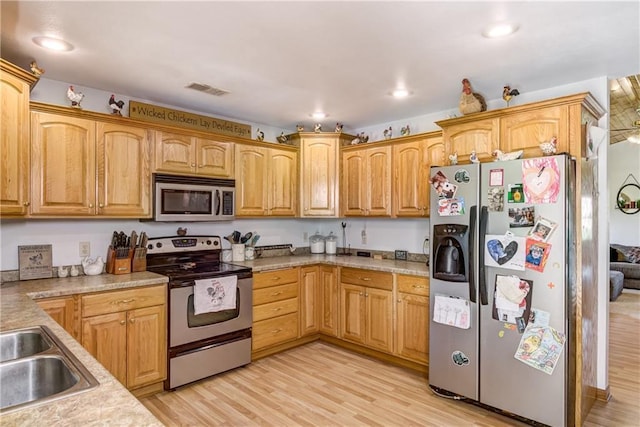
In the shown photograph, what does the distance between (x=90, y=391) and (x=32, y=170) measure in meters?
2.20

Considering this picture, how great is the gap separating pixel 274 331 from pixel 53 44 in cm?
293

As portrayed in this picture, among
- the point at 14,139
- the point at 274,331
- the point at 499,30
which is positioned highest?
the point at 499,30

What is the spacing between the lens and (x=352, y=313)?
12.7ft

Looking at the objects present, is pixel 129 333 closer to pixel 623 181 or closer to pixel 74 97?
pixel 74 97

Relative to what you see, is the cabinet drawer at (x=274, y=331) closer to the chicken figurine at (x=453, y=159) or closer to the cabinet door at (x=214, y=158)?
the cabinet door at (x=214, y=158)

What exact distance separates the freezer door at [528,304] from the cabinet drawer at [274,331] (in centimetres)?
190

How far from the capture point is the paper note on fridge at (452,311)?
9.17ft

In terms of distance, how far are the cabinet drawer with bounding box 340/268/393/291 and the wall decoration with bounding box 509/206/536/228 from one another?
50.7 inches

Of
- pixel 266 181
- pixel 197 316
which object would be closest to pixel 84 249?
pixel 197 316

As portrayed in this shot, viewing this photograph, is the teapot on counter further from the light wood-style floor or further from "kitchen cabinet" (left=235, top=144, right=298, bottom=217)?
"kitchen cabinet" (left=235, top=144, right=298, bottom=217)

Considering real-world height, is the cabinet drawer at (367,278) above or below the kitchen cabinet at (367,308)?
above

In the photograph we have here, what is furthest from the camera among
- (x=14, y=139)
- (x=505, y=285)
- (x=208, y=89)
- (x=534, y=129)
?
(x=208, y=89)

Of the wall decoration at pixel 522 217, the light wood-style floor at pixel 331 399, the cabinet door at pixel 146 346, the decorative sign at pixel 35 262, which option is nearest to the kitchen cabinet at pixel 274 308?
the light wood-style floor at pixel 331 399

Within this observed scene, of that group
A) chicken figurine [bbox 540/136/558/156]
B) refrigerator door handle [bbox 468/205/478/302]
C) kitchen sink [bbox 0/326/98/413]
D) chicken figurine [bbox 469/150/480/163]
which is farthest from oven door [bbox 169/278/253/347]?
chicken figurine [bbox 540/136/558/156]
